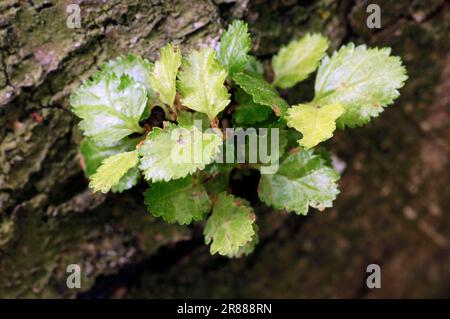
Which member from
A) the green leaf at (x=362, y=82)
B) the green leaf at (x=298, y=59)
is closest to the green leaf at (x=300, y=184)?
the green leaf at (x=362, y=82)

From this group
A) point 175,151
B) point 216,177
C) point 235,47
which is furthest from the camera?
point 216,177

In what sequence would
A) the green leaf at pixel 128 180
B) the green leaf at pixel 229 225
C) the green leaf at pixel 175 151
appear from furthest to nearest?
the green leaf at pixel 128 180, the green leaf at pixel 229 225, the green leaf at pixel 175 151

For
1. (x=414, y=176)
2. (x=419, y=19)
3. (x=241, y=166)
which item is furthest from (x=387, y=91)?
(x=414, y=176)

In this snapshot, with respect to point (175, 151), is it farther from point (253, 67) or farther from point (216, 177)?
point (253, 67)

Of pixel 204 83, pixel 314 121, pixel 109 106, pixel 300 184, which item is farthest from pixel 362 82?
pixel 109 106

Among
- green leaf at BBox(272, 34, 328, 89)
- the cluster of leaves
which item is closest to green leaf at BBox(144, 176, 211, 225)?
the cluster of leaves

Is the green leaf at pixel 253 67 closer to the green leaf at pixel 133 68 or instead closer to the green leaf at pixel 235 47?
the green leaf at pixel 235 47
